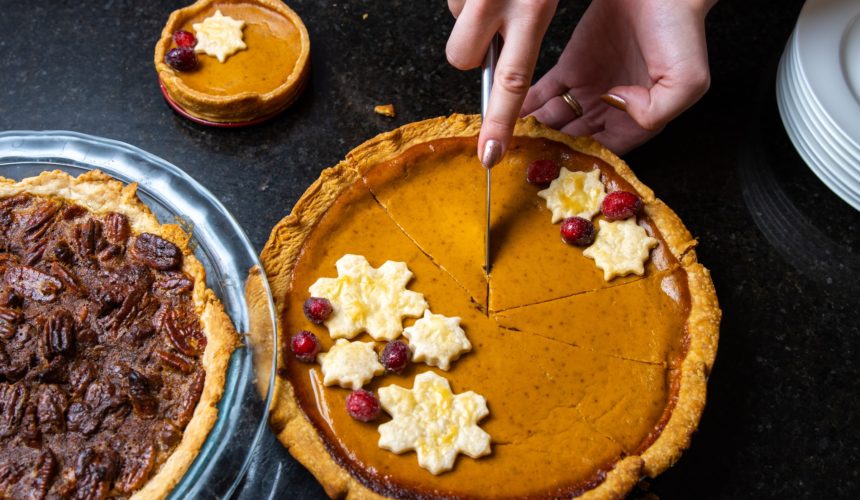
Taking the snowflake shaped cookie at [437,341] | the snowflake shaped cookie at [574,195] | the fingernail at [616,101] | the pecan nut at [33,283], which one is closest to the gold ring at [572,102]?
the fingernail at [616,101]

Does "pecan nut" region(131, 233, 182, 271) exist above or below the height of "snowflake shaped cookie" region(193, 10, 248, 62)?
below

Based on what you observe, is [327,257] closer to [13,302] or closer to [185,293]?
[185,293]

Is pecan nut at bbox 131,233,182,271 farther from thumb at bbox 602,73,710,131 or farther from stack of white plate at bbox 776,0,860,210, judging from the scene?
stack of white plate at bbox 776,0,860,210

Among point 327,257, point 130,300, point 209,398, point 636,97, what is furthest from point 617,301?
point 130,300

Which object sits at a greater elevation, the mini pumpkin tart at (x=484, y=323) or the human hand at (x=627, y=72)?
the human hand at (x=627, y=72)

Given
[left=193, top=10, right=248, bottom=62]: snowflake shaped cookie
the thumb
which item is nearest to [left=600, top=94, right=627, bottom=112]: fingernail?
the thumb

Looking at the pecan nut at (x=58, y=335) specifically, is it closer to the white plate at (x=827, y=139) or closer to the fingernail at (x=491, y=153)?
the fingernail at (x=491, y=153)
